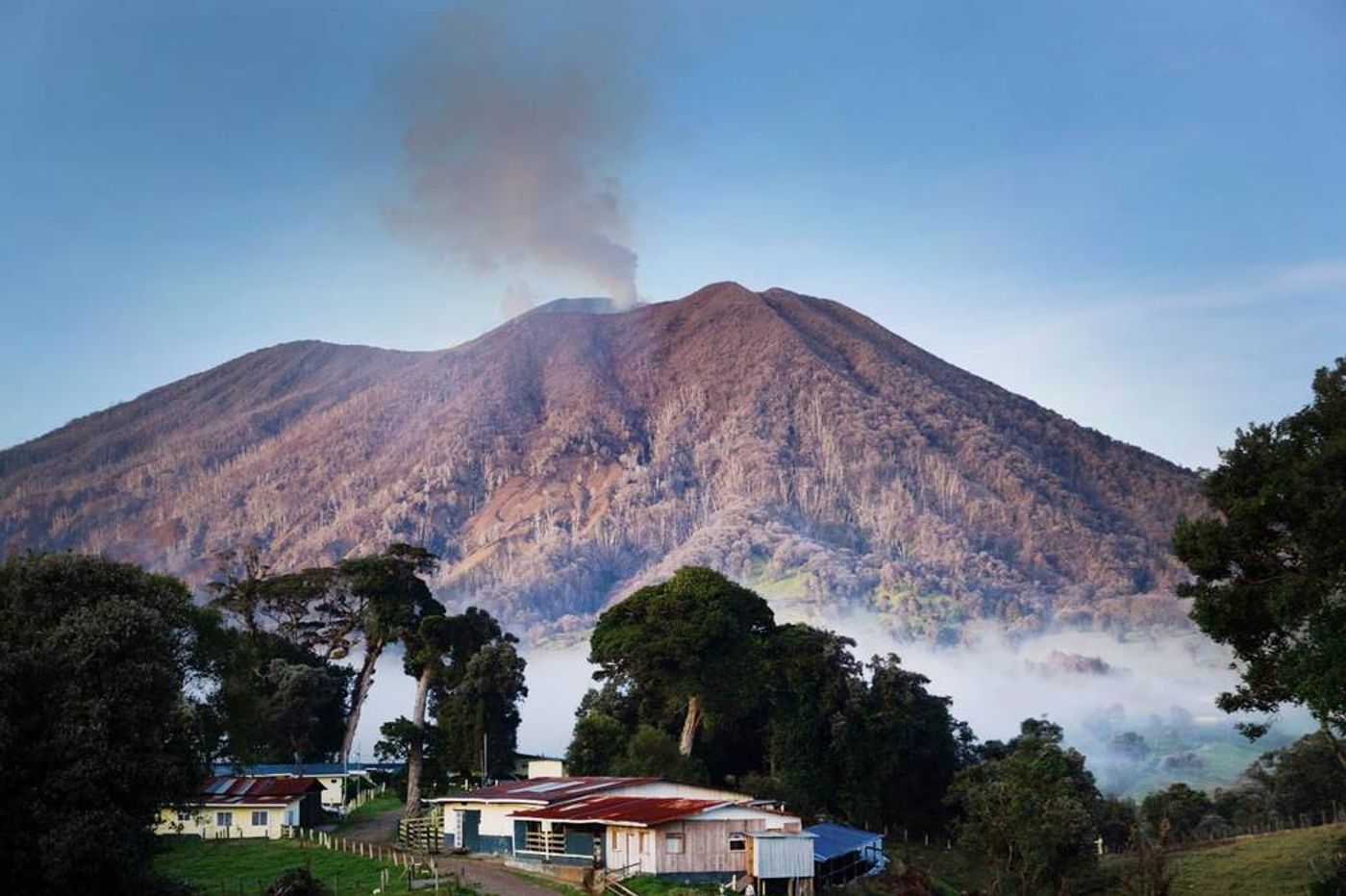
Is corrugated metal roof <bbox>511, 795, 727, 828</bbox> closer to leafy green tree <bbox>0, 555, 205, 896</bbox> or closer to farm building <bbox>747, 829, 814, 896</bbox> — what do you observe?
farm building <bbox>747, 829, 814, 896</bbox>

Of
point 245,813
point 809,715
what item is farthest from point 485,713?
point 809,715

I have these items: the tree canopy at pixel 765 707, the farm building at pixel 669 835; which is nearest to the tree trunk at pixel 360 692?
the tree canopy at pixel 765 707

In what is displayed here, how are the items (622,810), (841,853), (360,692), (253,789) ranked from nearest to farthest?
1. (622,810)
2. (841,853)
3. (253,789)
4. (360,692)

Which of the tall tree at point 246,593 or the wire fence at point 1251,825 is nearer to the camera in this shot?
the wire fence at point 1251,825

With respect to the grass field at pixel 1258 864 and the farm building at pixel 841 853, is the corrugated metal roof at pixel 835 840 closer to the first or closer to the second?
the farm building at pixel 841 853

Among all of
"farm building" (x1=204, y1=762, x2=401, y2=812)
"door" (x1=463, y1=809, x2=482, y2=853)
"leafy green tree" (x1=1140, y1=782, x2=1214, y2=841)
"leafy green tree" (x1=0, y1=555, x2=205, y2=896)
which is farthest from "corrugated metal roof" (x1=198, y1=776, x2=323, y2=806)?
"leafy green tree" (x1=1140, y1=782, x2=1214, y2=841)

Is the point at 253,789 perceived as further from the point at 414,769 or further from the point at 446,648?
the point at 446,648
